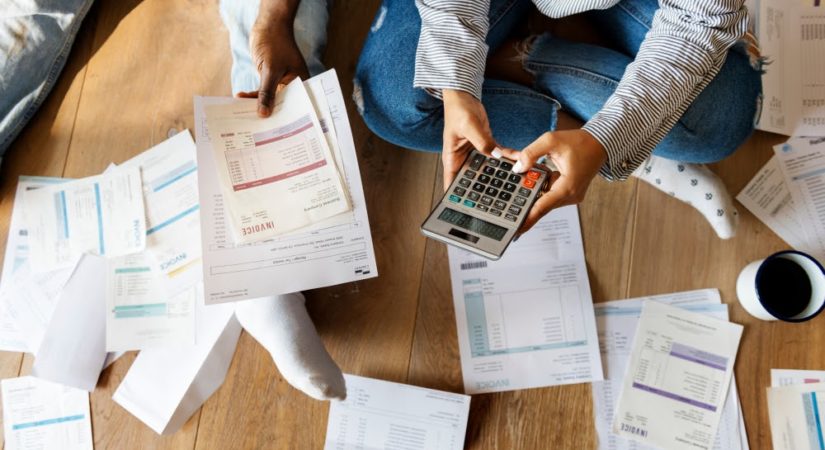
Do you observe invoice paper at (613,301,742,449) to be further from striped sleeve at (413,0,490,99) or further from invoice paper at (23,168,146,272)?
invoice paper at (23,168,146,272)

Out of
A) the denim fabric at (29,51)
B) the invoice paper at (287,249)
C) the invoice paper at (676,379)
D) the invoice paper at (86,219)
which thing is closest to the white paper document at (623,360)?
the invoice paper at (676,379)

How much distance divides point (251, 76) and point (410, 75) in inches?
9.8

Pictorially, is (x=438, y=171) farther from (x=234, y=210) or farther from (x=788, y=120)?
(x=788, y=120)

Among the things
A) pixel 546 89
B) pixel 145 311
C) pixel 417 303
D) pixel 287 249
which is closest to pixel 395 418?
pixel 417 303

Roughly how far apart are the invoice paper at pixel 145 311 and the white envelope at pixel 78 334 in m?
0.02

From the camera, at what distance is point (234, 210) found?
2.49 feet

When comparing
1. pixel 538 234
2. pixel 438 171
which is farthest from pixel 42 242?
pixel 538 234

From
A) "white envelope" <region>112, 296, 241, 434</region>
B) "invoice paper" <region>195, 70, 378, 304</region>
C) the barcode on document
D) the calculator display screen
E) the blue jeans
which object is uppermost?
the blue jeans

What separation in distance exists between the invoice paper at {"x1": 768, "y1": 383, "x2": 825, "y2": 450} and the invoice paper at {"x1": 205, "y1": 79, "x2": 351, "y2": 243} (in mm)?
667

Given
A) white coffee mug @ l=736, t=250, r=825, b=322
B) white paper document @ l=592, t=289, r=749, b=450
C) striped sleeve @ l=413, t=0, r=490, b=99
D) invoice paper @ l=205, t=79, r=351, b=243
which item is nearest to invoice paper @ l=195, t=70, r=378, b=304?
invoice paper @ l=205, t=79, r=351, b=243

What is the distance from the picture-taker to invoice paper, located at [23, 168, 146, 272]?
92 centimetres

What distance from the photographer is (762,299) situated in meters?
0.82

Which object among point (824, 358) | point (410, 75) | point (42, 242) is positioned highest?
point (410, 75)

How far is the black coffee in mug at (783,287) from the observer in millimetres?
818
